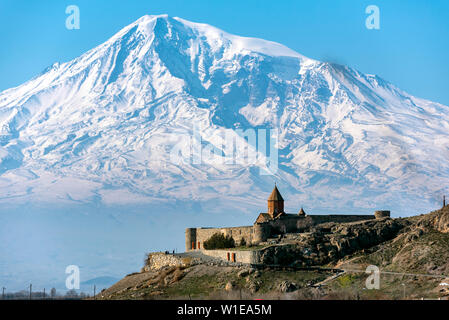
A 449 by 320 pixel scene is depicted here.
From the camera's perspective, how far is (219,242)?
75625 mm

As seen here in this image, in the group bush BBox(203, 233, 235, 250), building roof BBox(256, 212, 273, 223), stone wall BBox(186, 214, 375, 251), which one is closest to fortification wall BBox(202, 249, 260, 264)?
bush BBox(203, 233, 235, 250)

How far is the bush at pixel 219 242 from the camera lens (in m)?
75.2

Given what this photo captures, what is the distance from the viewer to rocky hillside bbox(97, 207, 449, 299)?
55.7 metres

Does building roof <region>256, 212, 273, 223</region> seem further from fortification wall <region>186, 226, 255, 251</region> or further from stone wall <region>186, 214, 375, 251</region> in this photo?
fortification wall <region>186, 226, 255, 251</region>

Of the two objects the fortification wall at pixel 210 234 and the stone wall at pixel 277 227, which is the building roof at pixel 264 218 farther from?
the fortification wall at pixel 210 234

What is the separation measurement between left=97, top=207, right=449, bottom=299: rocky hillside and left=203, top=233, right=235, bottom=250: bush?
316 centimetres

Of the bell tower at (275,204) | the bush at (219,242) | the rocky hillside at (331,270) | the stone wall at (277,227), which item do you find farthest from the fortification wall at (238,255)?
the bell tower at (275,204)

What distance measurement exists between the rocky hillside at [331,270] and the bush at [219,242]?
10.4ft

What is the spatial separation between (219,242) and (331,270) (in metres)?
16.7

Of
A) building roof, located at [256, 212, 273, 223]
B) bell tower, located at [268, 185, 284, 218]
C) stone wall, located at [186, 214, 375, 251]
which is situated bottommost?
stone wall, located at [186, 214, 375, 251]
